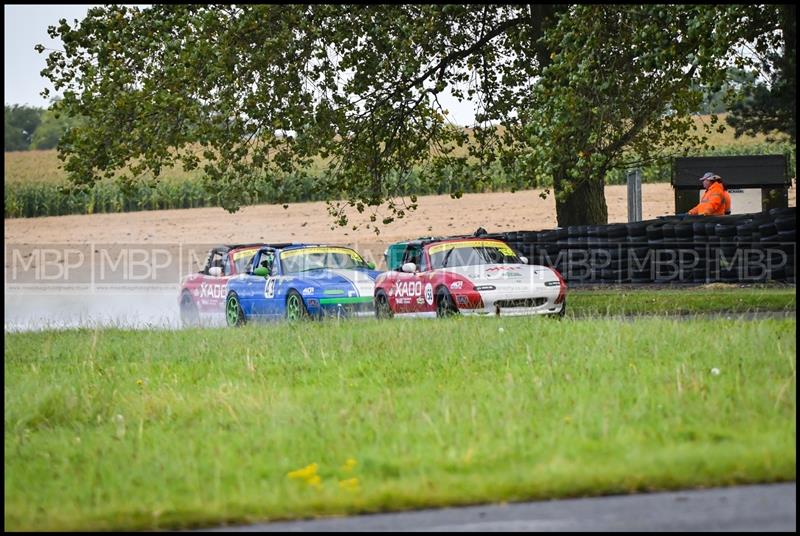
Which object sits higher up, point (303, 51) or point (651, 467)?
point (303, 51)

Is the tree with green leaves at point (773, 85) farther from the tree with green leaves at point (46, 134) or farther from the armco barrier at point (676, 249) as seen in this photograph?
the tree with green leaves at point (46, 134)

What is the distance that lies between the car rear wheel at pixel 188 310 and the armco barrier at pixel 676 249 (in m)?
6.25

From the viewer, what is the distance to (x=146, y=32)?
26781 millimetres

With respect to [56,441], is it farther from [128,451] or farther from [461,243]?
[461,243]

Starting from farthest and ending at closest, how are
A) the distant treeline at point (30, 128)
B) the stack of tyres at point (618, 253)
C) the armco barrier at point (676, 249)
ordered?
the distant treeline at point (30, 128)
the stack of tyres at point (618, 253)
the armco barrier at point (676, 249)

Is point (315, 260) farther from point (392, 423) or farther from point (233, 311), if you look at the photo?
point (392, 423)

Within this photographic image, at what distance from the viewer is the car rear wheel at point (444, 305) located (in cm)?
1875

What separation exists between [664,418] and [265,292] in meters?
12.5

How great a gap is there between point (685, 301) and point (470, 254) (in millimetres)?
3413

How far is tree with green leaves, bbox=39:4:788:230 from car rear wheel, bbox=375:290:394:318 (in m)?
4.34

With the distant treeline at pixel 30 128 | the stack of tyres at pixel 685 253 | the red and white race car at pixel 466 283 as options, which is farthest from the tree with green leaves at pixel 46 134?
the red and white race car at pixel 466 283

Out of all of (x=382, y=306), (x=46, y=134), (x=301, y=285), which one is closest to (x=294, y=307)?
(x=301, y=285)

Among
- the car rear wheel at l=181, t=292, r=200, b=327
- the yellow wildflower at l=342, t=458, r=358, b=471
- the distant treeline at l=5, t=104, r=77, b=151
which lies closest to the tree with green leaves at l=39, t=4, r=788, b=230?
the car rear wheel at l=181, t=292, r=200, b=327

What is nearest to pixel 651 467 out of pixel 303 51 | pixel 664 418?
pixel 664 418
